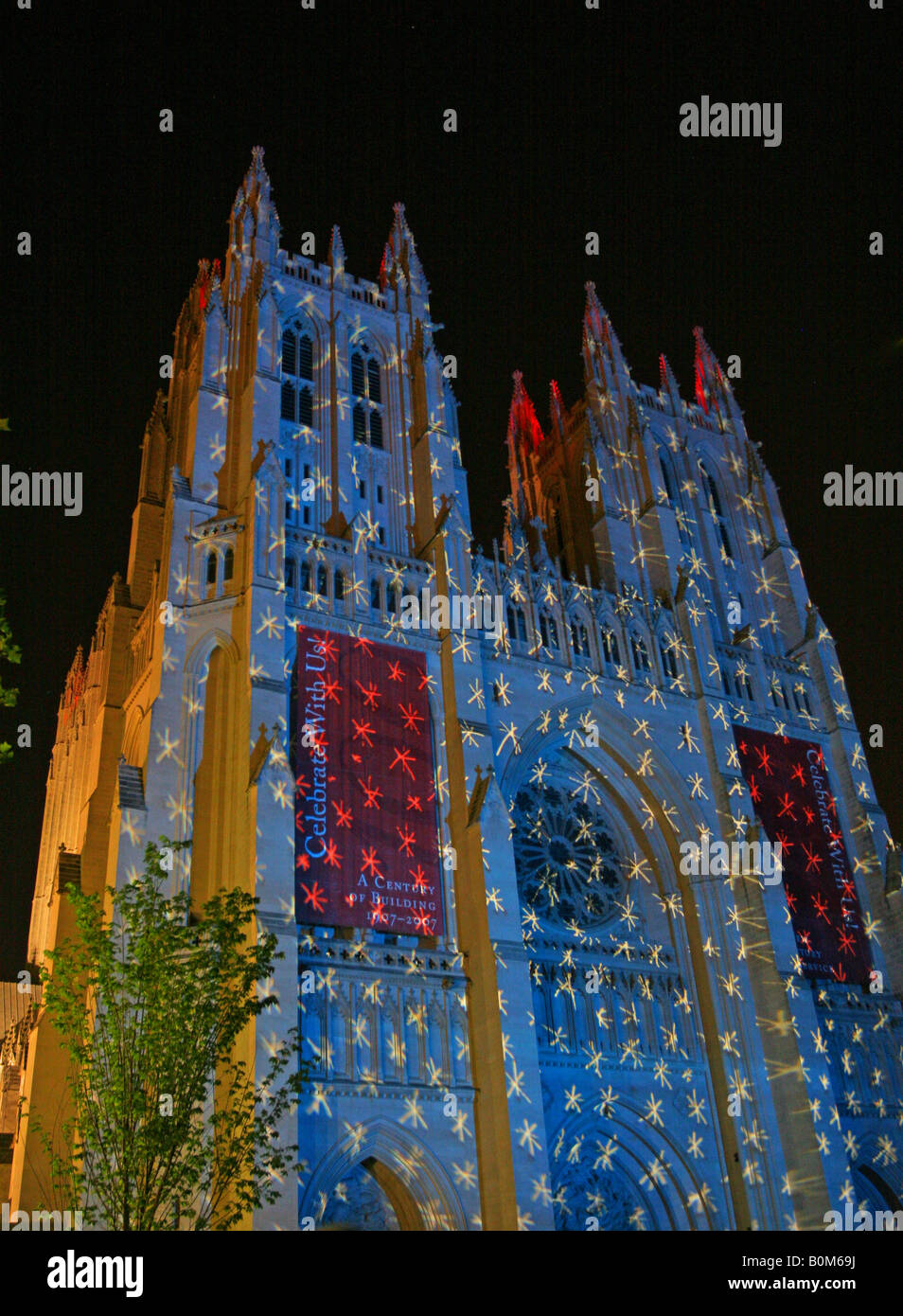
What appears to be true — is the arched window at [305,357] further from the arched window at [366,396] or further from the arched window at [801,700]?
the arched window at [801,700]

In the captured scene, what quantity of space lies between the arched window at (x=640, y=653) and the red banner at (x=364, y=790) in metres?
8.08

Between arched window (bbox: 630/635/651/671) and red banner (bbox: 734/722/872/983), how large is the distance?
3.66 m

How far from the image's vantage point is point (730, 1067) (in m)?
29.8

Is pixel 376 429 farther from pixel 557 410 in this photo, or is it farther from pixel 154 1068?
pixel 154 1068

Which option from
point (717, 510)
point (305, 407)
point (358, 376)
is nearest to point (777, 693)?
point (717, 510)

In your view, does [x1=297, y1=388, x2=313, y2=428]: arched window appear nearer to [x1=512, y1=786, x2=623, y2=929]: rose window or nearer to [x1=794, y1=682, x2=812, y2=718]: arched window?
[x1=512, y1=786, x2=623, y2=929]: rose window

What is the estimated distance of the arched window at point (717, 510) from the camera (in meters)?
44.1

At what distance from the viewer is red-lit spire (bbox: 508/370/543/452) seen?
4959cm

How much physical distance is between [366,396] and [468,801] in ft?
52.3

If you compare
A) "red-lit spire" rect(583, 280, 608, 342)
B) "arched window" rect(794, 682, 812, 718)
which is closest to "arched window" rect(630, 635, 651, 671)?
"arched window" rect(794, 682, 812, 718)

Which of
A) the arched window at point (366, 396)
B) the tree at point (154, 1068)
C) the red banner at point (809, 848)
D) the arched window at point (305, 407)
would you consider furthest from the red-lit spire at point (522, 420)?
the tree at point (154, 1068)
